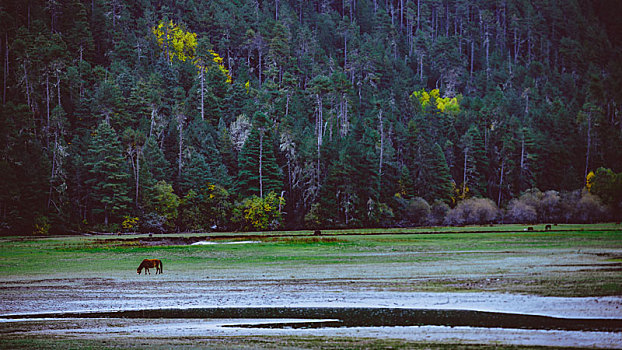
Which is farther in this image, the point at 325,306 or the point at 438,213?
the point at 438,213

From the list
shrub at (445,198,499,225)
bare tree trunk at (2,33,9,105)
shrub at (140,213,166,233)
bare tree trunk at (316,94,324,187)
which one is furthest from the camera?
bare tree trunk at (2,33,9,105)

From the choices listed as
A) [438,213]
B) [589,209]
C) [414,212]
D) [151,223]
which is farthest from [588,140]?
[151,223]

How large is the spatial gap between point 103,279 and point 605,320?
2825cm

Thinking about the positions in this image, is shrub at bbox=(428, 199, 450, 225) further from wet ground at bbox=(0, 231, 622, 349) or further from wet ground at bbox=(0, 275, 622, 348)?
wet ground at bbox=(0, 275, 622, 348)

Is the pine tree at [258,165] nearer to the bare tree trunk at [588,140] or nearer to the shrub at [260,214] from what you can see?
the shrub at [260,214]

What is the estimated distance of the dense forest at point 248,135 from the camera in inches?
4380

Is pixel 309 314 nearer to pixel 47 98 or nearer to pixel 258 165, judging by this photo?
pixel 258 165

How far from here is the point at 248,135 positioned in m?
127

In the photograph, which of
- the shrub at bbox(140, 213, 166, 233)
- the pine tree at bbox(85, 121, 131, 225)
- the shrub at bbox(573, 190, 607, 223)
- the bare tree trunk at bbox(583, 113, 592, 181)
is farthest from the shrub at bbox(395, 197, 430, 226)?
the pine tree at bbox(85, 121, 131, 225)

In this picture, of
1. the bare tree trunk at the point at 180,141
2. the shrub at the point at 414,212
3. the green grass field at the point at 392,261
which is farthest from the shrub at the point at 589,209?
the bare tree trunk at the point at 180,141

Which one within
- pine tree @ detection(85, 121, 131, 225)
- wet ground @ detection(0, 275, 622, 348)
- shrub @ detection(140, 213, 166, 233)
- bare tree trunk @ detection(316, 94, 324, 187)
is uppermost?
bare tree trunk @ detection(316, 94, 324, 187)

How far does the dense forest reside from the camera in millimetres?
111250

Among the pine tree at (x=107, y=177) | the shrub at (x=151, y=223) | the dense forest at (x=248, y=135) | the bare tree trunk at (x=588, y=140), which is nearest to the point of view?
the shrub at (x=151, y=223)

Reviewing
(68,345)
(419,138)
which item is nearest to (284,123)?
(419,138)
